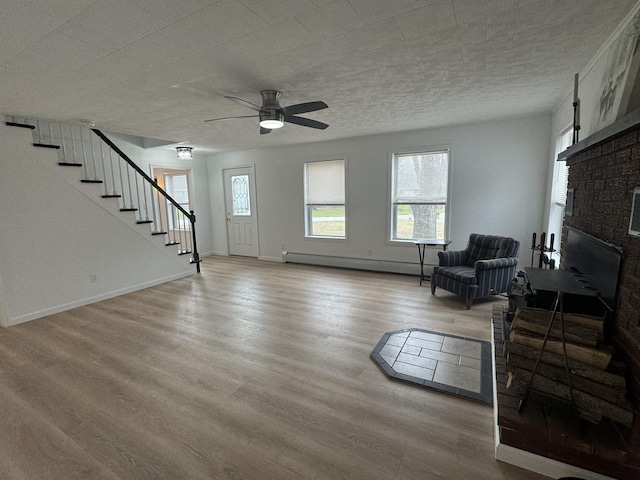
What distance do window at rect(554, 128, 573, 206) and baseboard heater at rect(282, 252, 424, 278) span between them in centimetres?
211

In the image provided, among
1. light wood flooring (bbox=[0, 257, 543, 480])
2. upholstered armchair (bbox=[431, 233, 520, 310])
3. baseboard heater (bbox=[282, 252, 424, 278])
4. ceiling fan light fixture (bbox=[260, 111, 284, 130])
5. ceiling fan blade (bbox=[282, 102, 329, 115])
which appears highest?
ceiling fan blade (bbox=[282, 102, 329, 115])

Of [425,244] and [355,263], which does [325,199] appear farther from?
[425,244]

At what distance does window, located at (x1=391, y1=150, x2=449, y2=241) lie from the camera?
16.1 feet

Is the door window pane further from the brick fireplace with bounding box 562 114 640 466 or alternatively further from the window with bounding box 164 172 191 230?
the brick fireplace with bounding box 562 114 640 466

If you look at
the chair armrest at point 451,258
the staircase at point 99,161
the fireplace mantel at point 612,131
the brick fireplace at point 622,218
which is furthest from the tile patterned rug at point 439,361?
the staircase at point 99,161

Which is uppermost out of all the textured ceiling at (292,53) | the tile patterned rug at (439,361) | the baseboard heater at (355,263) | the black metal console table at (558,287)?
the textured ceiling at (292,53)

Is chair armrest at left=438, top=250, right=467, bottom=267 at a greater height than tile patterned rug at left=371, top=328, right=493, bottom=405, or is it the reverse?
chair armrest at left=438, top=250, right=467, bottom=267

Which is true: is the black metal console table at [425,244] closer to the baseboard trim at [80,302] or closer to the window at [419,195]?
the window at [419,195]

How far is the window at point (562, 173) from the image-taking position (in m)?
3.37

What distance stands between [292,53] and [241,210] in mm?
5338

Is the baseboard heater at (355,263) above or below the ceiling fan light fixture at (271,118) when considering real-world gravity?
below

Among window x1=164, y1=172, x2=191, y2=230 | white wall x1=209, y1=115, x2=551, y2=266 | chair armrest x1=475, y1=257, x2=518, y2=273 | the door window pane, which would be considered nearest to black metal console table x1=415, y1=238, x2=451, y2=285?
white wall x1=209, y1=115, x2=551, y2=266

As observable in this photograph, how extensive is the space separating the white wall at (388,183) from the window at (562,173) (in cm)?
53

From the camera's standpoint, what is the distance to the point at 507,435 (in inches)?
62.0
